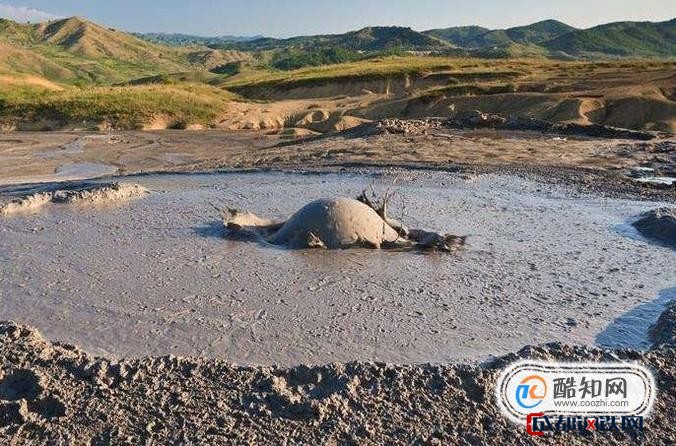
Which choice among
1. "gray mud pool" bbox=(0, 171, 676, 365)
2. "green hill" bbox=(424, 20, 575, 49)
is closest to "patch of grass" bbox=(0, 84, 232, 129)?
"gray mud pool" bbox=(0, 171, 676, 365)

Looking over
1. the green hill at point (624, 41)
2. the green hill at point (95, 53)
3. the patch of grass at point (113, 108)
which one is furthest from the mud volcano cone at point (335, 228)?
the green hill at point (624, 41)

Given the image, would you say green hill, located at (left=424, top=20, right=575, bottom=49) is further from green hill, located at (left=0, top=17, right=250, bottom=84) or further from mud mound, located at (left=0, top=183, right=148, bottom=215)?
mud mound, located at (left=0, top=183, right=148, bottom=215)

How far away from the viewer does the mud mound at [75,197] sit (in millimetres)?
10867

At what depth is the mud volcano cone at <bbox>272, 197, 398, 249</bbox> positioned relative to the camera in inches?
336

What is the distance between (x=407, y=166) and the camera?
14.8 m

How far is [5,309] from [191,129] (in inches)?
900

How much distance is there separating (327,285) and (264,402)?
2738 mm

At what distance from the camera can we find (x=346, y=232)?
856 cm

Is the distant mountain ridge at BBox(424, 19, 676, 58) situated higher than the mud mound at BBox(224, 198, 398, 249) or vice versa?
the distant mountain ridge at BBox(424, 19, 676, 58)

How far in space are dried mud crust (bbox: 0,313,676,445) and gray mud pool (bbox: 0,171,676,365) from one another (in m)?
0.45

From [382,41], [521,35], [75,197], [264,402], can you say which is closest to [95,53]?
[382,41]

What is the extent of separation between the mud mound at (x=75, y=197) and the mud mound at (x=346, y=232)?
3.96m

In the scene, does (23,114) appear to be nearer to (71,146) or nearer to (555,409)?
(71,146)

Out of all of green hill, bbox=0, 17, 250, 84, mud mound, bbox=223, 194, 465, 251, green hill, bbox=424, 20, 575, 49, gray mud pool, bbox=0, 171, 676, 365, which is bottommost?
gray mud pool, bbox=0, 171, 676, 365
